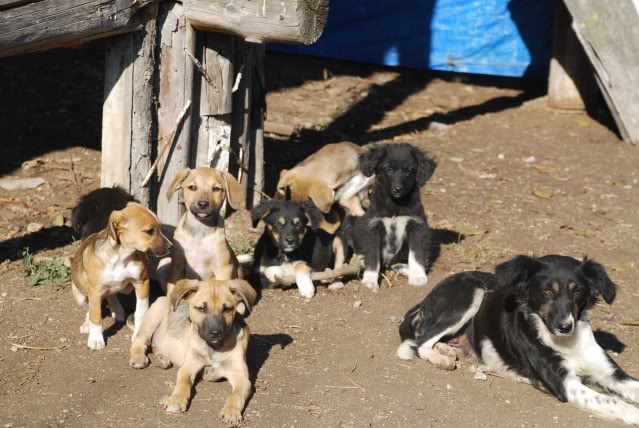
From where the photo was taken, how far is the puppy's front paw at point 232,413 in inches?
246

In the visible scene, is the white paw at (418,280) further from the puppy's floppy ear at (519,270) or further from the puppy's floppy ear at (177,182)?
the puppy's floppy ear at (177,182)

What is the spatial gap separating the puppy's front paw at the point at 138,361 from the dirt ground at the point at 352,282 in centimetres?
7

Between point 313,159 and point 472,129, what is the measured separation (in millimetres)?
4092

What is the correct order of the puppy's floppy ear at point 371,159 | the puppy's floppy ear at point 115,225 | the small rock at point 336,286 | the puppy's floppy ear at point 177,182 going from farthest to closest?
the puppy's floppy ear at point 371,159, the small rock at point 336,286, the puppy's floppy ear at point 177,182, the puppy's floppy ear at point 115,225

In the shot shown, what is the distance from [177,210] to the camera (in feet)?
30.0

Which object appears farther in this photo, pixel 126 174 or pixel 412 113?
pixel 412 113

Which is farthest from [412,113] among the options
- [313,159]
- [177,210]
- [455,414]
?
[455,414]

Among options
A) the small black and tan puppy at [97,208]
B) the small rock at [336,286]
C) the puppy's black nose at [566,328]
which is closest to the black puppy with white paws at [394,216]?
the small rock at [336,286]

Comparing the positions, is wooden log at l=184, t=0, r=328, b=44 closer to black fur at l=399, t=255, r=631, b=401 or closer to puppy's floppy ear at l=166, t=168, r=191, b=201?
puppy's floppy ear at l=166, t=168, r=191, b=201

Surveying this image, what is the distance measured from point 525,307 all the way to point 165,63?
3.89 m

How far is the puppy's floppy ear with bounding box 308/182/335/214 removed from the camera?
31.0 feet

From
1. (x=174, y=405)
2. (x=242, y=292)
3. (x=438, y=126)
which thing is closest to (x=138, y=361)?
(x=174, y=405)

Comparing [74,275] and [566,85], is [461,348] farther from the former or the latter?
[566,85]

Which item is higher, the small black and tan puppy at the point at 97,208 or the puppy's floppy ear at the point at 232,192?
the puppy's floppy ear at the point at 232,192
